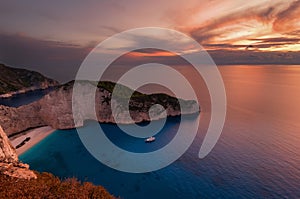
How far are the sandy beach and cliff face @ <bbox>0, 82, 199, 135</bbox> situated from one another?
12.7ft

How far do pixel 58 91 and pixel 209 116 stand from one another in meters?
81.3

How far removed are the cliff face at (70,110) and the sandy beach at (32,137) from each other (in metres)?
3.87

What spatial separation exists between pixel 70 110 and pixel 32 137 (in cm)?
2135

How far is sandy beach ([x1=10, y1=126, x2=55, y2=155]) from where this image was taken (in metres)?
77.2

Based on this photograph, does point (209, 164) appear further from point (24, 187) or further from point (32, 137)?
point (32, 137)

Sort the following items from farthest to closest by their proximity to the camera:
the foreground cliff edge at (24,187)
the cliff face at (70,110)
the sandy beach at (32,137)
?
the cliff face at (70,110) → the sandy beach at (32,137) → the foreground cliff edge at (24,187)

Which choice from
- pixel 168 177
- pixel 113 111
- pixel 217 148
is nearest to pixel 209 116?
pixel 217 148

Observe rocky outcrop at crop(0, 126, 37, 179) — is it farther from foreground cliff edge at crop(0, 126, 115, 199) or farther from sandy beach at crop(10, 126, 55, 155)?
sandy beach at crop(10, 126, 55, 155)

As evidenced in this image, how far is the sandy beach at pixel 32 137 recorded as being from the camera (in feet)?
253

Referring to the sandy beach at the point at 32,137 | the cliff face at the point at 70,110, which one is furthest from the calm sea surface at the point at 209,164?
the cliff face at the point at 70,110

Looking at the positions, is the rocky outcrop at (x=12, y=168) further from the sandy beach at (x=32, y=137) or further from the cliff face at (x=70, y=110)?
the cliff face at (x=70, y=110)

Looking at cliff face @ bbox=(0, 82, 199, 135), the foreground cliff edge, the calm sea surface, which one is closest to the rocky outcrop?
the foreground cliff edge

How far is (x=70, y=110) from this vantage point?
10300 centimetres

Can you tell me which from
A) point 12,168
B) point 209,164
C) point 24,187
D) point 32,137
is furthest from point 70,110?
point 24,187
